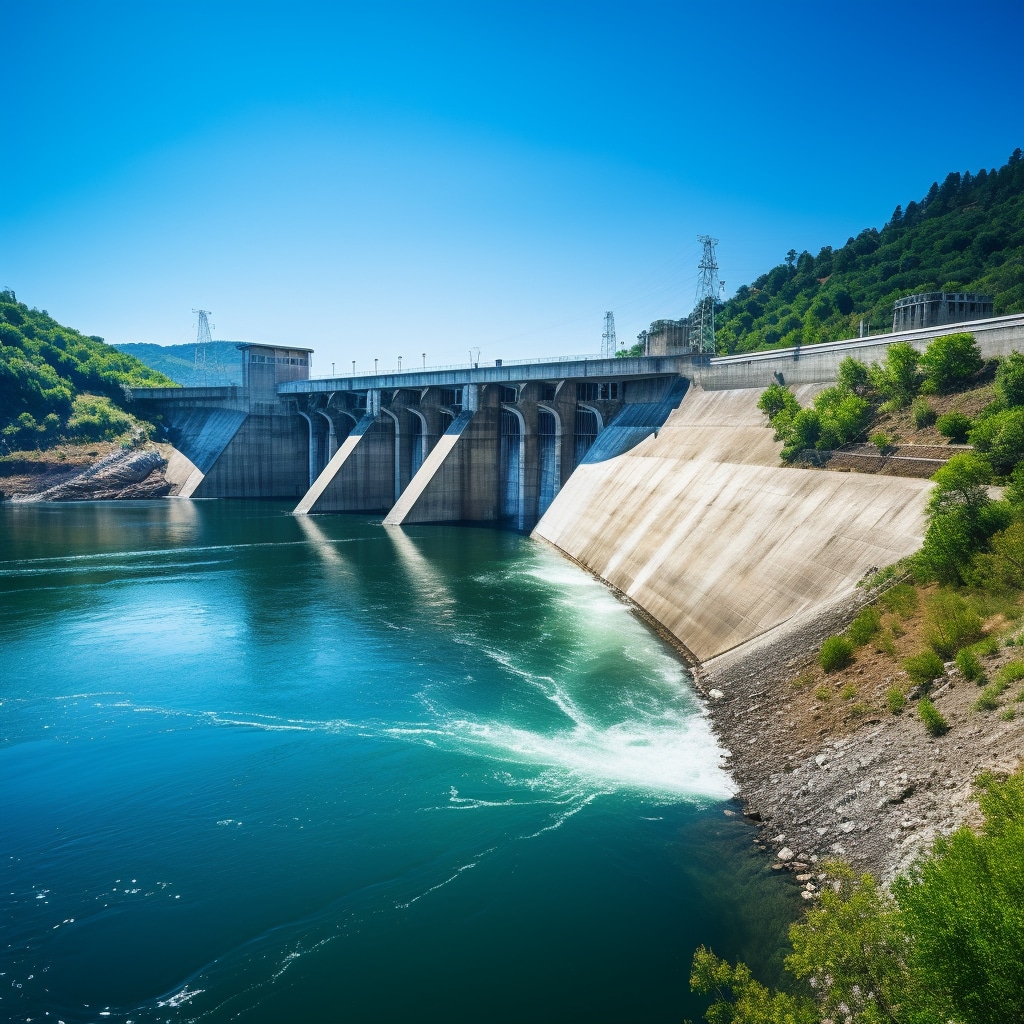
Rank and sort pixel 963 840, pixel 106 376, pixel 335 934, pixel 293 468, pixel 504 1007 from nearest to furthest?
pixel 963 840, pixel 504 1007, pixel 335 934, pixel 293 468, pixel 106 376

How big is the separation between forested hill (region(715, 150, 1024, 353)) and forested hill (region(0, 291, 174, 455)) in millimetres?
70163

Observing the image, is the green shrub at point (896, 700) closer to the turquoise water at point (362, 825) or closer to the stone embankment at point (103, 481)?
the turquoise water at point (362, 825)

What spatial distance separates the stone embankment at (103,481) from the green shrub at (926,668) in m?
70.0

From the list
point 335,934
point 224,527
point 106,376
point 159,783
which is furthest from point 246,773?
point 106,376

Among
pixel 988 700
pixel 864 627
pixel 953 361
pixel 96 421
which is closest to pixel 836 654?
pixel 864 627

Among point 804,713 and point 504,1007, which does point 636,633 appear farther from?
point 504,1007

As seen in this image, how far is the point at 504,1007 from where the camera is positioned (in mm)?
9656

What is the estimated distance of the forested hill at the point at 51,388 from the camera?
72.2 metres

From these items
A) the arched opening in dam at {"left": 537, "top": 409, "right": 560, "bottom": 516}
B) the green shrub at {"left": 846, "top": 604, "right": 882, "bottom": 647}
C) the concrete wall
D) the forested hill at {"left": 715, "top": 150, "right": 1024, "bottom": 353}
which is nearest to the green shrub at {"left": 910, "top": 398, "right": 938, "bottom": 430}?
the concrete wall

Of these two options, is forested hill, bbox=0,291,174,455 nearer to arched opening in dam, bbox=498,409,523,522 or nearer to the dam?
the dam

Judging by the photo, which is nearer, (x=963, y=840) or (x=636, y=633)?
(x=963, y=840)

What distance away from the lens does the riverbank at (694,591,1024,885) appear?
35.2 feet

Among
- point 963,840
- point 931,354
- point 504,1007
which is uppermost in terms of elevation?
point 931,354

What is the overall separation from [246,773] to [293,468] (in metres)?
61.7
